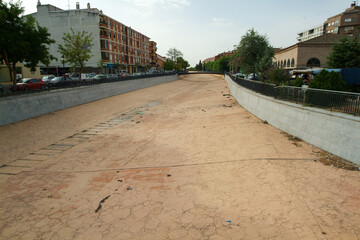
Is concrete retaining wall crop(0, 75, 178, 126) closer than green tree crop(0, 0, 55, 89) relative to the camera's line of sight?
Yes

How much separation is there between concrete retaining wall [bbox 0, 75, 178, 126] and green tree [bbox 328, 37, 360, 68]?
2983 centimetres

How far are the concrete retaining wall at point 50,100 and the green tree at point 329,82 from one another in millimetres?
20057

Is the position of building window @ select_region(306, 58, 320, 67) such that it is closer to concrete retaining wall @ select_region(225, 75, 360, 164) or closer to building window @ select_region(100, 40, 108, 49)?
concrete retaining wall @ select_region(225, 75, 360, 164)

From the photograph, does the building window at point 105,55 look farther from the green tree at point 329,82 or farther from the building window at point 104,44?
the green tree at point 329,82

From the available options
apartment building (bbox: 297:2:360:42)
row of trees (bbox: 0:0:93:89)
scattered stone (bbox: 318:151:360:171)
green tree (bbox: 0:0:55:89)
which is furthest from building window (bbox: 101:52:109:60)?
apartment building (bbox: 297:2:360:42)

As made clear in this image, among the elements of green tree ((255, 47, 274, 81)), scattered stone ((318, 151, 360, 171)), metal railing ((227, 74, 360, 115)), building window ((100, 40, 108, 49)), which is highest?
building window ((100, 40, 108, 49))

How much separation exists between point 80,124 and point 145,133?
6.22m

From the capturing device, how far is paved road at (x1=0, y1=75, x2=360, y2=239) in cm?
539

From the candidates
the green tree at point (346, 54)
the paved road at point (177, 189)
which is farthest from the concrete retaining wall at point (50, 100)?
→ the green tree at point (346, 54)

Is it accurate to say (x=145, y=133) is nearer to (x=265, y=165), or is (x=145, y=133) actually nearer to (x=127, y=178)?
(x=127, y=178)

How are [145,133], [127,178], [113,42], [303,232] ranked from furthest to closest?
1. [113,42]
2. [145,133]
3. [127,178]
4. [303,232]

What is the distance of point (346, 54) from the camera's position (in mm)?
26281

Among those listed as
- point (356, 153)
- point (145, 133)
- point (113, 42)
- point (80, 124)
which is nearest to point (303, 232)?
point (356, 153)

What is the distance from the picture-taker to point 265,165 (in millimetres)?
8406
